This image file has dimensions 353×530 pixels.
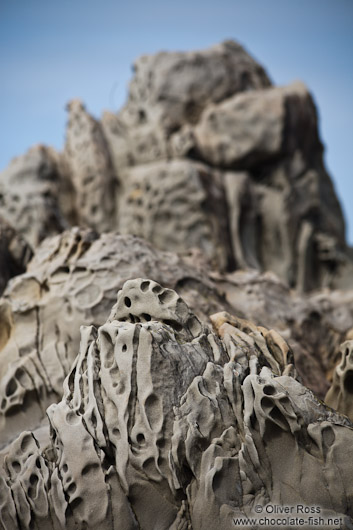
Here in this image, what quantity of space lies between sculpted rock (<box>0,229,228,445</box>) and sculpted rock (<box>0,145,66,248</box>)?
8.74ft

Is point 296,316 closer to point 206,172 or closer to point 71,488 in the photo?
point 71,488

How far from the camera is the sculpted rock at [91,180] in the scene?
25.8ft

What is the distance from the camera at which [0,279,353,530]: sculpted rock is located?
8.42 ft

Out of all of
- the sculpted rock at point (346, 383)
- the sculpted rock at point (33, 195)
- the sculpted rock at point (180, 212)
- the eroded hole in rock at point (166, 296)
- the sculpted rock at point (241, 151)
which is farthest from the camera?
the sculpted rock at point (241, 151)

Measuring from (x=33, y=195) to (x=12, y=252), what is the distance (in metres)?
2.45

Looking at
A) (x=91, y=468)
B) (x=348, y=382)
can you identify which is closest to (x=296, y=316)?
(x=348, y=382)

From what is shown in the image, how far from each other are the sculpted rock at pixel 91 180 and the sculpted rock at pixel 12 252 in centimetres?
304

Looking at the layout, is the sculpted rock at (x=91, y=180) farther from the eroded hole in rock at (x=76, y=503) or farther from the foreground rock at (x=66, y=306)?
the eroded hole in rock at (x=76, y=503)

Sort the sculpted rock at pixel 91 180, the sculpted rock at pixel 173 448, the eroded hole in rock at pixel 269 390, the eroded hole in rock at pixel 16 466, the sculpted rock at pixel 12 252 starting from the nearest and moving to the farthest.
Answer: the sculpted rock at pixel 173 448
the eroded hole in rock at pixel 269 390
the eroded hole in rock at pixel 16 466
the sculpted rock at pixel 12 252
the sculpted rock at pixel 91 180

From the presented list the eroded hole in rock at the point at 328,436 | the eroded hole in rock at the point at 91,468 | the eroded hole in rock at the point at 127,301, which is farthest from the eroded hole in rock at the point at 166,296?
the eroded hole in rock at the point at 328,436

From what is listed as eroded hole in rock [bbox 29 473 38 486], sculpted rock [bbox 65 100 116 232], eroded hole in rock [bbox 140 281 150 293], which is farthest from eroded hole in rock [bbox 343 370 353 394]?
sculpted rock [bbox 65 100 116 232]

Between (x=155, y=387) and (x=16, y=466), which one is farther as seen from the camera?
(x=16, y=466)

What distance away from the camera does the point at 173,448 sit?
8.55ft

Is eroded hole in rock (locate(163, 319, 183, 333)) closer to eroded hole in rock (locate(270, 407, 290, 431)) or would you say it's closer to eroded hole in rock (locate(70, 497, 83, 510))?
eroded hole in rock (locate(270, 407, 290, 431))
